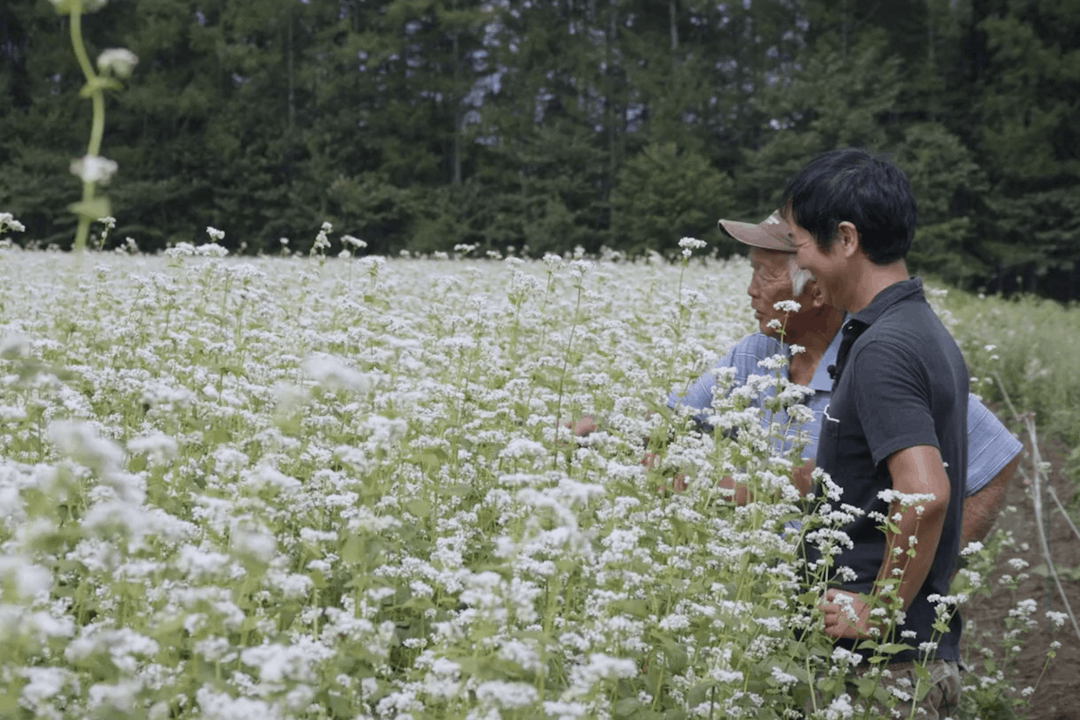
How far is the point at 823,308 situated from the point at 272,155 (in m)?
38.2

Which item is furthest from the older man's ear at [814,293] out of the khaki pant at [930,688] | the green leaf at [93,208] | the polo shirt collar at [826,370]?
the green leaf at [93,208]

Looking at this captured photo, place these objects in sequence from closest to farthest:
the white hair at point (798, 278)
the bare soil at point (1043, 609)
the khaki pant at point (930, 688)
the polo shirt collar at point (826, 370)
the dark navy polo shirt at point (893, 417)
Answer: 1. the dark navy polo shirt at point (893, 417)
2. the khaki pant at point (930, 688)
3. the polo shirt collar at point (826, 370)
4. the white hair at point (798, 278)
5. the bare soil at point (1043, 609)

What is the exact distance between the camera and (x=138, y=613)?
243 cm

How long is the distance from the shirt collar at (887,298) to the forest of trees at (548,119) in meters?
33.5

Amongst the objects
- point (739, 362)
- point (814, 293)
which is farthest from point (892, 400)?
point (739, 362)

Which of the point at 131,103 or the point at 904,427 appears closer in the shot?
the point at 904,427

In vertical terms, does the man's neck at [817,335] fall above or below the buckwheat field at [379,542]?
above

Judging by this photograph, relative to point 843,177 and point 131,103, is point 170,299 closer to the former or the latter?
point 843,177

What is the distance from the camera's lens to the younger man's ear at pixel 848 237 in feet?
11.7

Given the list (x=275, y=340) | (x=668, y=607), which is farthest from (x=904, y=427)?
(x=275, y=340)

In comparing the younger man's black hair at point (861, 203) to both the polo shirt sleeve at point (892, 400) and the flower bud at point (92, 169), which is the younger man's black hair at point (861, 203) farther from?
the flower bud at point (92, 169)

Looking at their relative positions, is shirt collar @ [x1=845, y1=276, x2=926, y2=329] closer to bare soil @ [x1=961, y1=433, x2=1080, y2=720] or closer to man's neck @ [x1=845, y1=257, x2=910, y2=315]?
man's neck @ [x1=845, y1=257, x2=910, y2=315]

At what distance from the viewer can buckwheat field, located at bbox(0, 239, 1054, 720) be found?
2014 mm

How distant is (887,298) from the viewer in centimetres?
358
